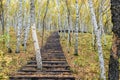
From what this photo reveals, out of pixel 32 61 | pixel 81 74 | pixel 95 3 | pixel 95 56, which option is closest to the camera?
pixel 81 74

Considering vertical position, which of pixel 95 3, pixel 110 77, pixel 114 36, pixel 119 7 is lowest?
pixel 110 77

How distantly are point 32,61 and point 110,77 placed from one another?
368 inches

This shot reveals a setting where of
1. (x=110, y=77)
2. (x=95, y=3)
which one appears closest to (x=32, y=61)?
(x=110, y=77)

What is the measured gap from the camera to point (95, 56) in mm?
19672

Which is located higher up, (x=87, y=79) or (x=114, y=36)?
(x=114, y=36)

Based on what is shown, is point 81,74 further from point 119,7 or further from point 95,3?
point 95,3

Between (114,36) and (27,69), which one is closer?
(114,36)

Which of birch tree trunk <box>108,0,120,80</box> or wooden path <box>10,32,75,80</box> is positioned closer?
birch tree trunk <box>108,0,120,80</box>

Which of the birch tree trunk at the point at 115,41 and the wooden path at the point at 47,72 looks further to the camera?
the wooden path at the point at 47,72

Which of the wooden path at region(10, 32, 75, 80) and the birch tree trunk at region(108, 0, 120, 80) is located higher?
the birch tree trunk at region(108, 0, 120, 80)

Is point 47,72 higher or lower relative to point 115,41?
lower

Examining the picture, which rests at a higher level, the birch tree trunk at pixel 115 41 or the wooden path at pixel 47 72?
the birch tree trunk at pixel 115 41

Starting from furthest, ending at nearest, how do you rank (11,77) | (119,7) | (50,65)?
(50,65) → (11,77) → (119,7)

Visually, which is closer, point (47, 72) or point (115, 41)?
point (115, 41)
